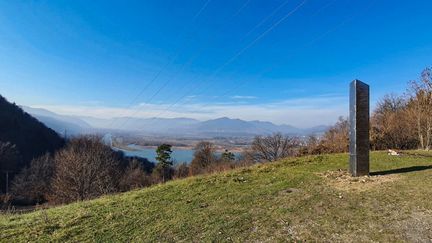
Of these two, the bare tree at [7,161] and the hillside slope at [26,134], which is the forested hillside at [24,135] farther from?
the bare tree at [7,161]

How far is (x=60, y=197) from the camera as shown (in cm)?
2928

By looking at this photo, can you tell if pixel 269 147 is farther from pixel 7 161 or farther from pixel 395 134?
pixel 7 161

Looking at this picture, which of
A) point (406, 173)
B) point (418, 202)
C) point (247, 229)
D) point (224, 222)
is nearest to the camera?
point (247, 229)

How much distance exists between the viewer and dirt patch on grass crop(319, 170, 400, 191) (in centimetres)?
842

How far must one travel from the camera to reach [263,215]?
6453 mm

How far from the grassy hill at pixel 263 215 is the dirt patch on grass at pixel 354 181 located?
1.0 inches

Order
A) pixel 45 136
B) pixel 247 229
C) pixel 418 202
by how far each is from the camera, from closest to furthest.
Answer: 1. pixel 247 229
2. pixel 418 202
3. pixel 45 136

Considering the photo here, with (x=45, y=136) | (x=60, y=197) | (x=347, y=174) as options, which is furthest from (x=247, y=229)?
(x=45, y=136)

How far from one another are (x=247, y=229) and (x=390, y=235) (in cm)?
237

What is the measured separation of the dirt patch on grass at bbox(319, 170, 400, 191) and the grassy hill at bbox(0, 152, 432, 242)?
0.08 ft

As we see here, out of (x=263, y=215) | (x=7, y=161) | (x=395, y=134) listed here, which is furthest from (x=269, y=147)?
(x=7, y=161)

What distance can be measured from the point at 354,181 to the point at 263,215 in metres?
4.08

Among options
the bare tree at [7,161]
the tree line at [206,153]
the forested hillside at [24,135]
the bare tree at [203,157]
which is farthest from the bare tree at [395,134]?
the forested hillside at [24,135]

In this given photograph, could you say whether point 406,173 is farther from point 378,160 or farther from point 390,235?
point 390,235
